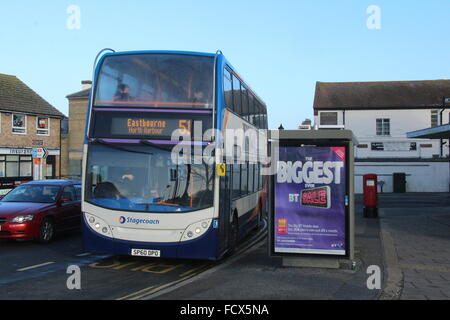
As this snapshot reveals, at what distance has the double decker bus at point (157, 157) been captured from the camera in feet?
29.2

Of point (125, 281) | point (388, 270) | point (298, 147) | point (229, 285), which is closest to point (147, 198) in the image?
point (125, 281)

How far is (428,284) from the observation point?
26.2ft

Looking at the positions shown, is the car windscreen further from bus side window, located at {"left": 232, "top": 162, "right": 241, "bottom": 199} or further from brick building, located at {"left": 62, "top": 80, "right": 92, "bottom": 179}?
brick building, located at {"left": 62, "top": 80, "right": 92, "bottom": 179}

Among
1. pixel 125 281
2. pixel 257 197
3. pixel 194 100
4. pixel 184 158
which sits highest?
pixel 194 100

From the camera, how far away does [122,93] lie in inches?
361

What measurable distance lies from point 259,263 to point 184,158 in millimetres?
2749

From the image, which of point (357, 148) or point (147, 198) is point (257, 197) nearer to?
point (147, 198)

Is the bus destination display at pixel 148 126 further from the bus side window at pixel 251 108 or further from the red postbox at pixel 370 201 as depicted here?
the red postbox at pixel 370 201

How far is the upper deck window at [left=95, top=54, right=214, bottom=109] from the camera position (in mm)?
9016

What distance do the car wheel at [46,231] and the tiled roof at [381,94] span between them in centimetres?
3418

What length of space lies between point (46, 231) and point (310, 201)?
7110mm

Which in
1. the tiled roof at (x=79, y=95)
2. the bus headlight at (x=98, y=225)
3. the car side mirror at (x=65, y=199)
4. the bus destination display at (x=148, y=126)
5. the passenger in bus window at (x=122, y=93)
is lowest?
the bus headlight at (x=98, y=225)

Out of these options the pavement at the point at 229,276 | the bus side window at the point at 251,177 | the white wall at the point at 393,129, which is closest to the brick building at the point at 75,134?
the white wall at the point at 393,129

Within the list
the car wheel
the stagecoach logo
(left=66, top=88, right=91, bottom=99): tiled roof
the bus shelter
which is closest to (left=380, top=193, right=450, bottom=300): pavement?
the bus shelter
